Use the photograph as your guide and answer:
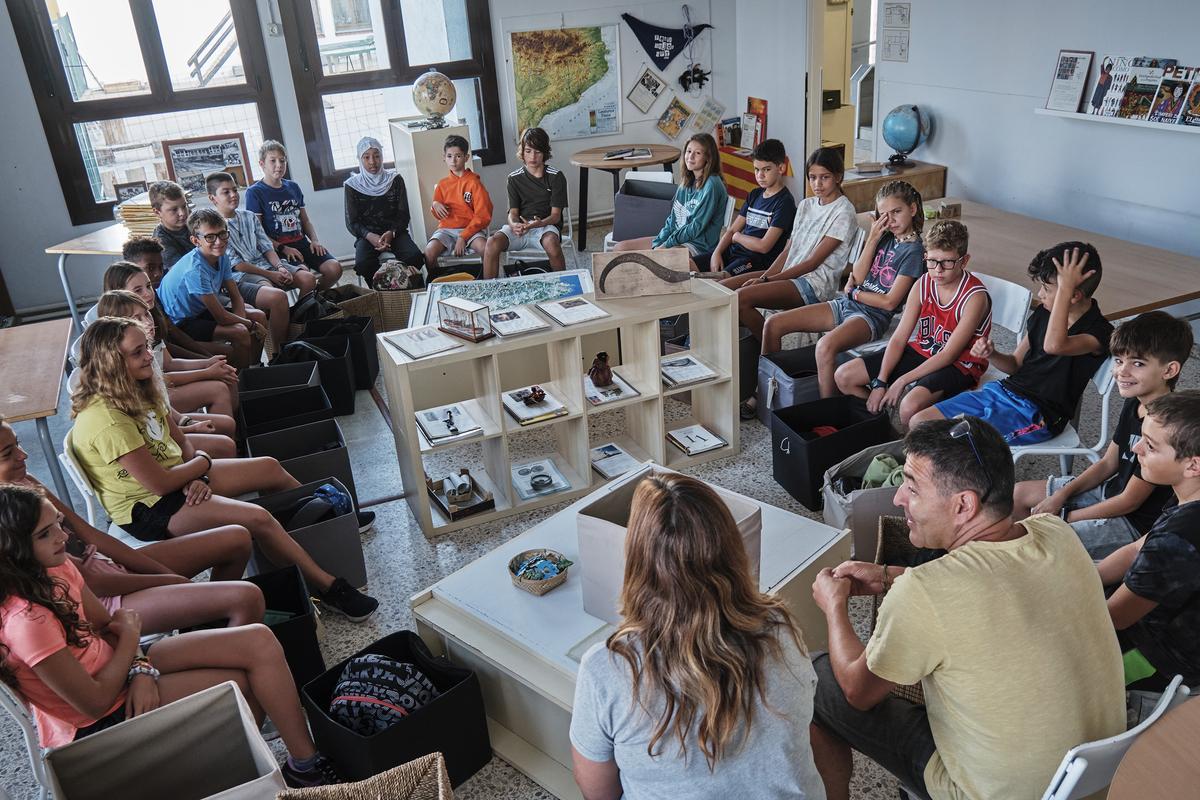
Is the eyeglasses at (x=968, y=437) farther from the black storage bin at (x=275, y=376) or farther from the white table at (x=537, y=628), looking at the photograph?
the black storage bin at (x=275, y=376)

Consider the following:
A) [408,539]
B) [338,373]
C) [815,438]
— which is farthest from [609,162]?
[408,539]

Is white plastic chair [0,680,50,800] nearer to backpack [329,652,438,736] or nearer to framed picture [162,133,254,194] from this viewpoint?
backpack [329,652,438,736]

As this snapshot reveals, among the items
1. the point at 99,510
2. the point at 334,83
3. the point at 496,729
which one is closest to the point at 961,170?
the point at 334,83

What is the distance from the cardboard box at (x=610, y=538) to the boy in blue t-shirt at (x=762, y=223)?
2.69 meters

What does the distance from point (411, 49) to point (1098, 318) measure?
5633 mm

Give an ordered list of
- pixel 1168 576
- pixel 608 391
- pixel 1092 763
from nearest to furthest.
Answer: pixel 1092 763 → pixel 1168 576 → pixel 608 391

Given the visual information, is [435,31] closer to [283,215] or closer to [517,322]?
[283,215]

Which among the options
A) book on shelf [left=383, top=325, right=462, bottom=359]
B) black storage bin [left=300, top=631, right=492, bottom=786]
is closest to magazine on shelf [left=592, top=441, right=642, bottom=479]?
book on shelf [left=383, top=325, right=462, bottom=359]

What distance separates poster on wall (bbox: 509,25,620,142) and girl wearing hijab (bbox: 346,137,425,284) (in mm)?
1660

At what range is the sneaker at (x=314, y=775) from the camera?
264 centimetres

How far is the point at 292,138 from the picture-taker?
7203mm

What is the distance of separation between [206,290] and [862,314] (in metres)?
3.25

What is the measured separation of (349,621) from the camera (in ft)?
11.2

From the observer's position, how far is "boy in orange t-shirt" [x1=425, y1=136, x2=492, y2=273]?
6.45 meters
